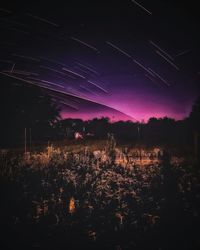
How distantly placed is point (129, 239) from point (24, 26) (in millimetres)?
4547

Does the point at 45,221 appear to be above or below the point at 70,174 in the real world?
below

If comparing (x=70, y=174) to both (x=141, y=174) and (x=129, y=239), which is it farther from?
(x=129, y=239)

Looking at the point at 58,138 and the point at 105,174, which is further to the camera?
the point at 58,138

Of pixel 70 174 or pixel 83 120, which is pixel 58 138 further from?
pixel 70 174

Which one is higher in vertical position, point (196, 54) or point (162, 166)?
point (196, 54)

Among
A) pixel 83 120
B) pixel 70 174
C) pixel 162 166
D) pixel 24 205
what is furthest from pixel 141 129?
pixel 24 205

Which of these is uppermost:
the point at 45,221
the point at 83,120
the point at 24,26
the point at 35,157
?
the point at 24,26

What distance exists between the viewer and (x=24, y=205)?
14.7ft

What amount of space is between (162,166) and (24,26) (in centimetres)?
413

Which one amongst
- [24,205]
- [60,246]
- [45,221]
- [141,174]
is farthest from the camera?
[141,174]

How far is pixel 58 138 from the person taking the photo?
5773 mm

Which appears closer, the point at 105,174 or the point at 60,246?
the point at 60,246

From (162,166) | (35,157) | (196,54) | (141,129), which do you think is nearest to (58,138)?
(35,157)

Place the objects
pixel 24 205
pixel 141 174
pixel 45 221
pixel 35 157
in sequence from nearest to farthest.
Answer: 1. pixel 45 221
2. pixel 24 205
3. pixel 141 174
4. pixel 35 157
